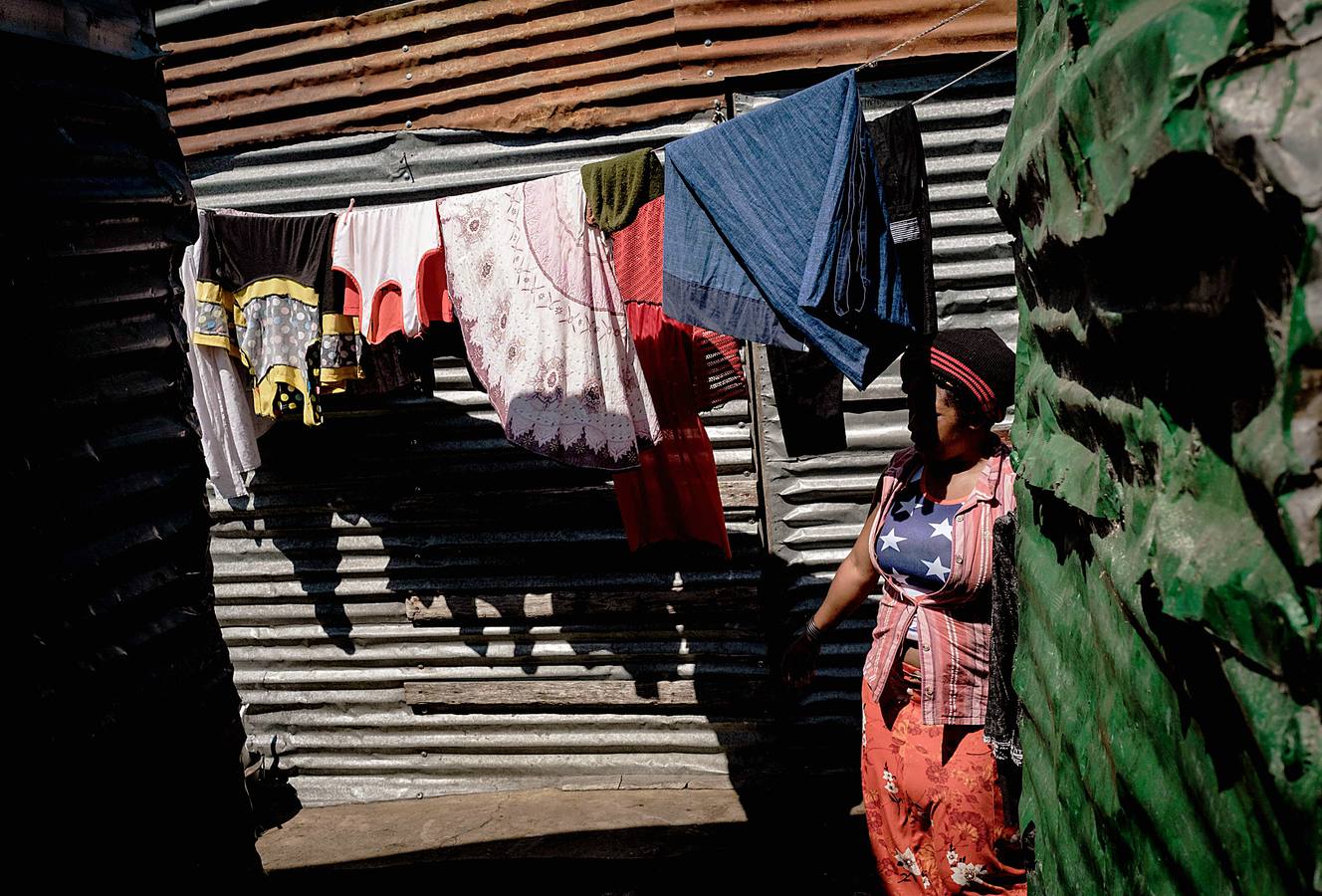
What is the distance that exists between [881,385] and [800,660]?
179 cm

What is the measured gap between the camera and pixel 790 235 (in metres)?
3.34

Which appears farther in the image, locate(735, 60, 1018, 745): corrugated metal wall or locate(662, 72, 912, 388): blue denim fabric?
locate(735, 60, 1018, 745): corrugated metal wall

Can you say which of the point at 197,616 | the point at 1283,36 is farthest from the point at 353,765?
the point at 1283,36

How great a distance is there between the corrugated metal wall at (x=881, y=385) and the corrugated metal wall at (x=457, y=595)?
0.20 metres

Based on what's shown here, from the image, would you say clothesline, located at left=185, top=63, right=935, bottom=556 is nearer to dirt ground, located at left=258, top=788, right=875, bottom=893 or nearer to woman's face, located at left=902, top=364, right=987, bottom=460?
woman's face, located at left=902, top=364, right=987, bottom=460

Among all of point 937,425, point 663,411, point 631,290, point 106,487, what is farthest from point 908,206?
point 106,487

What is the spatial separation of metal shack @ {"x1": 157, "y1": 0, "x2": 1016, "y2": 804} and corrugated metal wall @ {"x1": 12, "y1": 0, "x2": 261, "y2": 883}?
3.04 metres

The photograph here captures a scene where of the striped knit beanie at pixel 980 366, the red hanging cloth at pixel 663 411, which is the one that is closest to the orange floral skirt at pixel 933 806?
the striped knit beanie at pixel 980 366

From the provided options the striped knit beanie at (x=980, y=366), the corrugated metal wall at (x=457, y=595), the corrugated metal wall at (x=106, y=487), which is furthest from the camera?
the corrugated metal wall at (x=457, y=595)

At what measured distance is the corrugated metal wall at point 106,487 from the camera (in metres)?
1.99

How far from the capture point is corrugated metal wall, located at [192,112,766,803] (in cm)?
555

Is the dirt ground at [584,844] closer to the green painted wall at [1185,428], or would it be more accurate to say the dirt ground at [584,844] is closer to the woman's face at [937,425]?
the woman's face at [937,425]

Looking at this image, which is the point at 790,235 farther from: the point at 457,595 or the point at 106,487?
the point at 457,595

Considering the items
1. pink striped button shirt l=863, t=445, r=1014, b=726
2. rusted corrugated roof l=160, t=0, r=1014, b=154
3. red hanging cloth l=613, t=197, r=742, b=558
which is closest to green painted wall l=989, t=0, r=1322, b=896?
pink striped button shirt l=863, t=445, r=1014, b=726
